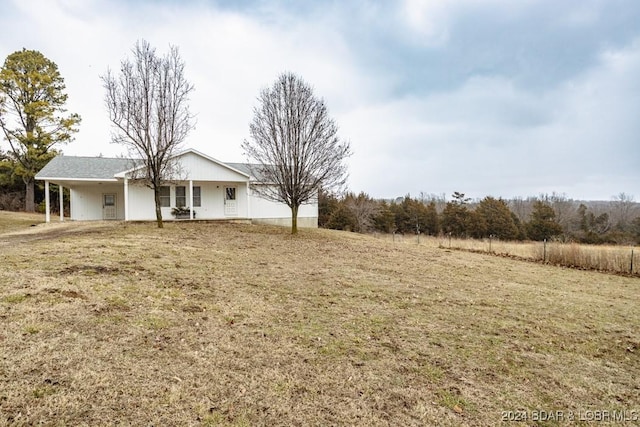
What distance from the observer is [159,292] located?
6.02 m

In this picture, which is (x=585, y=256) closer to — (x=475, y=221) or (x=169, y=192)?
(x=169, y=192)

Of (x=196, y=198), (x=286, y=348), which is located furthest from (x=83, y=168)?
(x=286, y=348)

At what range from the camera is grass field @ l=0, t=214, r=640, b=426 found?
2973mm

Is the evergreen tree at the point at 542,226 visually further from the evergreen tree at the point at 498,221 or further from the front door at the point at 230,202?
the front door at the point at 230,202

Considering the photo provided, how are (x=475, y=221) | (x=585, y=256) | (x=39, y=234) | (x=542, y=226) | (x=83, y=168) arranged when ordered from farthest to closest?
1. (x=475, y=221)
2. (x=542, y=226)
3. (x=83, y=168)
4. (x=585, y=256)
5. (x=39, y=234)

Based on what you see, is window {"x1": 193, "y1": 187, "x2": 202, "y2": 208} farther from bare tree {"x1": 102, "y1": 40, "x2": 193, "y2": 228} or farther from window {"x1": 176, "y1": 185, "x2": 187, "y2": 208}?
bare tree {"x1": 102, "y1": 40, "x2": 193, "y2": 228}

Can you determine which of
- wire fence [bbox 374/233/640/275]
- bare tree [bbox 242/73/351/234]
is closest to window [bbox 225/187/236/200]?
bare tree [bbox 242/73/351/234]

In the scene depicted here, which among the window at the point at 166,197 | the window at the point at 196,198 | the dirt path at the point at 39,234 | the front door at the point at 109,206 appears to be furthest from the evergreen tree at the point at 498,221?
the dirt path at the point at 39,234

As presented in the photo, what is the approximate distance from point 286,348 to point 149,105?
14981mm

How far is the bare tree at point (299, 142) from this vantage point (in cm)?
1527

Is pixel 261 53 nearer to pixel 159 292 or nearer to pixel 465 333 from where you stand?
pixel 159 292

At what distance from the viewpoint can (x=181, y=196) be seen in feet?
69.2

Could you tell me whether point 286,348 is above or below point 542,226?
below

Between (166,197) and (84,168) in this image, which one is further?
(84,168)
